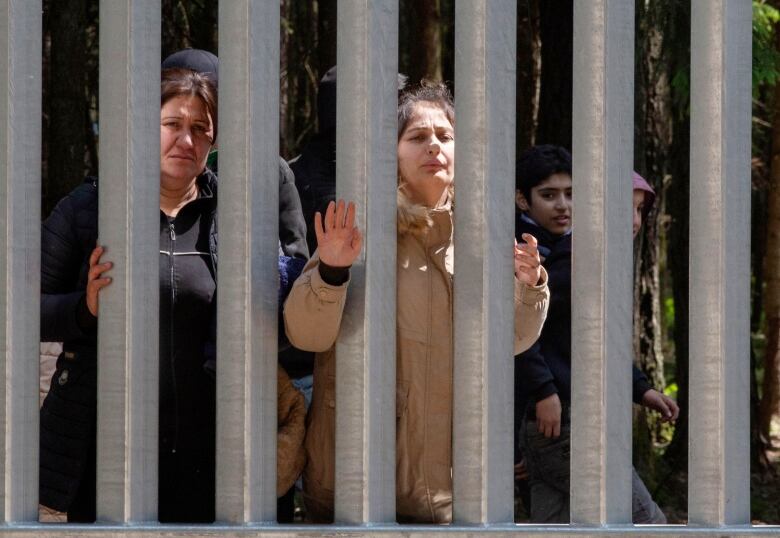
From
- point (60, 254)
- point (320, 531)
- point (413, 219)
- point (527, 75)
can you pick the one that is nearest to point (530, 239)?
point (413, 219)

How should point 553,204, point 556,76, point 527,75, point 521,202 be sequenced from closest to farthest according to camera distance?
point 553,204 < point 521,202 < point 556,76 < point 527,75

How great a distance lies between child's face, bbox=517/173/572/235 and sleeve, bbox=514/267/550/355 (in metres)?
1.41

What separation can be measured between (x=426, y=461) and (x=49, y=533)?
0.86 metres

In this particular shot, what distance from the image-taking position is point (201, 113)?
3551mm

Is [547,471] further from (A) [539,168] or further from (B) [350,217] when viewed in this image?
(B) [350,217]

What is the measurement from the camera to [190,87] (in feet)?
11.6

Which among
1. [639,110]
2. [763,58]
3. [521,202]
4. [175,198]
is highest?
[763,58]

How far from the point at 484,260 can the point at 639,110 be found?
562cm

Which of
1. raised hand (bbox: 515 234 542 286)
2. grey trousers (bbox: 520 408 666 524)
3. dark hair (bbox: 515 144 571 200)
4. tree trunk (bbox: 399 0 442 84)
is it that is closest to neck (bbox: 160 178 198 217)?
raised hand (bbox: 515 234 542 286)

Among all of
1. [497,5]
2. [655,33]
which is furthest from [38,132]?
[655,33]

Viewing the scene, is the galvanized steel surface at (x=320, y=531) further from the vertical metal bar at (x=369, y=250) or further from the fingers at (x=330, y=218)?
the fingers at (x=330, y=218)

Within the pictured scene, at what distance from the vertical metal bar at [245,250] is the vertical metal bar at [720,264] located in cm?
89

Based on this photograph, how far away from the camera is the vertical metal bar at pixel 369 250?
115 inches

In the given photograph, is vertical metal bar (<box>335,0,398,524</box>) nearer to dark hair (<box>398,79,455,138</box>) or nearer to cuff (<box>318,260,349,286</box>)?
cuff (<box>318,260,349,286</box>)
